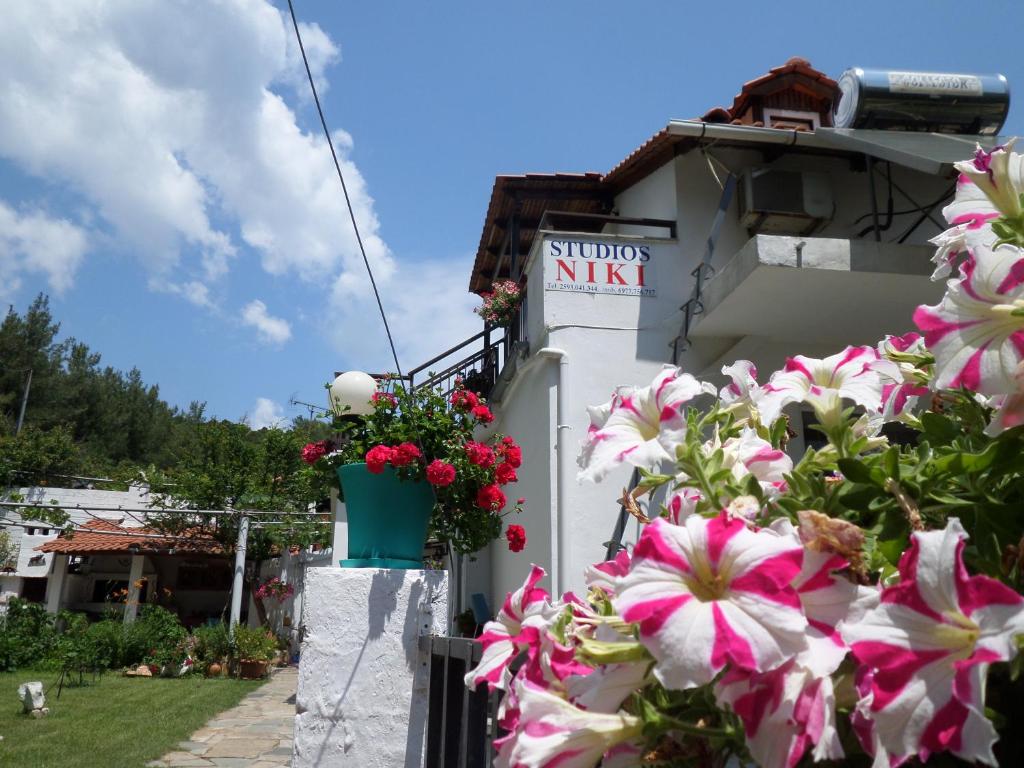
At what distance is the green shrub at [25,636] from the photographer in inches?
540

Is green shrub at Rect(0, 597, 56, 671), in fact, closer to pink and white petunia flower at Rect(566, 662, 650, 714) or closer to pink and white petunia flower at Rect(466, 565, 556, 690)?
pink and white petunia flower at Rect(466, 565, 556, 690)

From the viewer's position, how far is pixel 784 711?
56cm

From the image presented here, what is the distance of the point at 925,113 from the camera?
671 centimetres

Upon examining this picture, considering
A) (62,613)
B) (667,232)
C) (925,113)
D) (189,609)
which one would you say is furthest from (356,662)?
(189,609)

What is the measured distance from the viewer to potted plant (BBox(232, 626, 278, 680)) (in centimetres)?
1340

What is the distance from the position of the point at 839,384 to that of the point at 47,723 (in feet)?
33.3

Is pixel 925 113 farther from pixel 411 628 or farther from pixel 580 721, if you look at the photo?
pixel 580 721

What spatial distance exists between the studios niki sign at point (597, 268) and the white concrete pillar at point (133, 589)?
1398 centimetres

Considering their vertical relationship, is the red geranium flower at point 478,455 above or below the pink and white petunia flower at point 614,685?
above

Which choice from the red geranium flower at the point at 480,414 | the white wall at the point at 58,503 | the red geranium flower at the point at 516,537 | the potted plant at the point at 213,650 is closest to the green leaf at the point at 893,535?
the red geranium flower at the point at 480,414

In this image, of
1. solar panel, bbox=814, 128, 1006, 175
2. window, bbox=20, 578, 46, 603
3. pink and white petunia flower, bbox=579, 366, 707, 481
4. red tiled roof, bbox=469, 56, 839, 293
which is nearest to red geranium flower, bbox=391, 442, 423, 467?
pink and white petunia flower, bbox=579, 366, 707, 481

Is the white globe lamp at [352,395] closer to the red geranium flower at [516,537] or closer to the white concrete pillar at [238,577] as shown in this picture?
the red geranium flower at [516,537]

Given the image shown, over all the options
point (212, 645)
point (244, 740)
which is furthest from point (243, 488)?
point (244, 740)

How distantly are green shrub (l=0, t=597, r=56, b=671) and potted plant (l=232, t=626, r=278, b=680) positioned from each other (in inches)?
151
